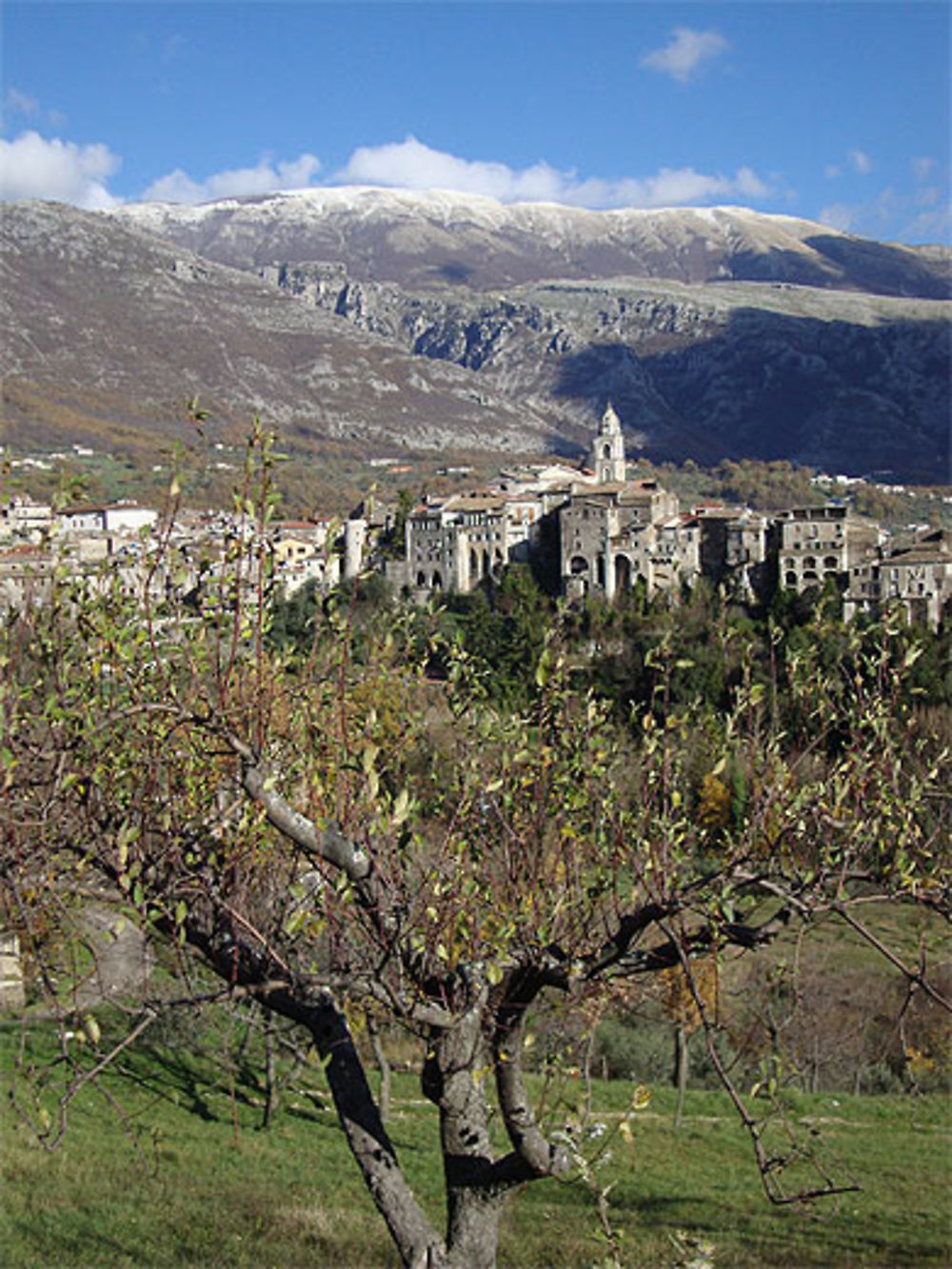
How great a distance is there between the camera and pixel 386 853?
604cm

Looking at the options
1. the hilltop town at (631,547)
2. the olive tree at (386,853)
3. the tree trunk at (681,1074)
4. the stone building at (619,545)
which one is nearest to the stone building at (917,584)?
the hilltop town at (631,547)

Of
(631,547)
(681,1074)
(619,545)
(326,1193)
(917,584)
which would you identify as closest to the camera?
(326,1193)

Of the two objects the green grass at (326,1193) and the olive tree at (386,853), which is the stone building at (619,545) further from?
the olive tree at (386,853)

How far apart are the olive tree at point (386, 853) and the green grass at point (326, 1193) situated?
128 cm

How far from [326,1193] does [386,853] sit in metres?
7.07

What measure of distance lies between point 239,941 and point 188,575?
6.19 feet

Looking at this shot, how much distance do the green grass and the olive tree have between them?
50.4 inches

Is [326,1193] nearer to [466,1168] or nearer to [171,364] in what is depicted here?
[466,1168]

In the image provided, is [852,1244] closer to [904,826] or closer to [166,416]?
[904,826]

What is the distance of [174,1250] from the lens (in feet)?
30.1

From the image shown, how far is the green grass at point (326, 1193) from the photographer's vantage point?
31.0 feet

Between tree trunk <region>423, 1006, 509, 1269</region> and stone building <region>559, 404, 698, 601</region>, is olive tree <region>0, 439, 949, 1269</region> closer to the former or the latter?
tree trunk <region>423, 1006, 509, 1269</region>

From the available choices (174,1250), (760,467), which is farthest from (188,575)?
(760,467)

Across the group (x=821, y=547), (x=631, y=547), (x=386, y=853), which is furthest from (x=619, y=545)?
(x=386, y=853)
